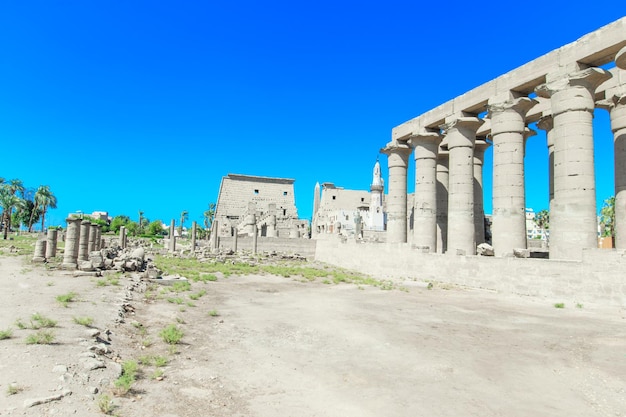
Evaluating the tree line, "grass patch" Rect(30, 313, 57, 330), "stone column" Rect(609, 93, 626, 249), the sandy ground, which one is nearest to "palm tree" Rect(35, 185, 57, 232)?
the tree line

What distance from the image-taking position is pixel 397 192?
26.5 m

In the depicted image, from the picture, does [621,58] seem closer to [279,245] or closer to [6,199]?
[279,245]

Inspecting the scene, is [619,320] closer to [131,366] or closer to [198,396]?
[198,396]

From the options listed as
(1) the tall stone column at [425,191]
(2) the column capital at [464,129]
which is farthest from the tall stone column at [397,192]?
(2) the column capital at [464,129]

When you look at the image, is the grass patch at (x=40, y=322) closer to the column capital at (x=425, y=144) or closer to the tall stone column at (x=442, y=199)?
the column capital at (x=425, y=144)

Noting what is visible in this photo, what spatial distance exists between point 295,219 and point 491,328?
50.8 metres

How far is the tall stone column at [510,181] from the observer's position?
59.8ft

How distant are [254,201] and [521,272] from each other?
54113 mm

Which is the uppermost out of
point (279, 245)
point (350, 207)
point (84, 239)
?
point (350, 207)

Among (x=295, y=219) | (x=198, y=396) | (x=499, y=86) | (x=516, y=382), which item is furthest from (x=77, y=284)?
(x=295, y=219)

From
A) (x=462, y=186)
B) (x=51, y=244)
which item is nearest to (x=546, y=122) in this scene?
(x=462, y=186)

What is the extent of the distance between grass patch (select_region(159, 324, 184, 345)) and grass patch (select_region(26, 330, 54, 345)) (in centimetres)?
189

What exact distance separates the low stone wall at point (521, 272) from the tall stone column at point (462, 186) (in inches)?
69.9

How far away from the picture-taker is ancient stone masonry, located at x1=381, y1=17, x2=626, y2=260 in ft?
49.7
